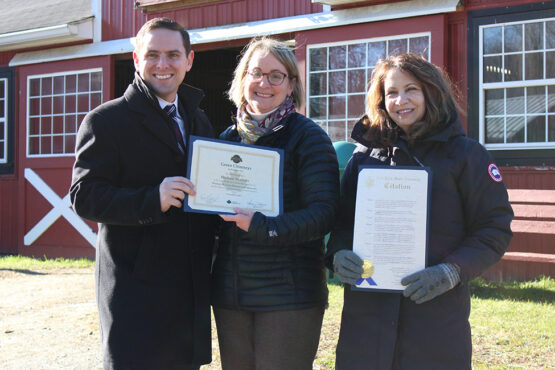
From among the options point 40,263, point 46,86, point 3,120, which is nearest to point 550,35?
point 40,263

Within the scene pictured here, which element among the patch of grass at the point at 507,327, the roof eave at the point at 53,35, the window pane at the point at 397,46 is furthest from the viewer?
the roof eave at the point at 53,35

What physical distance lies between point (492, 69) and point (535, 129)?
3.13ft

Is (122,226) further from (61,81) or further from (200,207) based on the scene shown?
(61,81)

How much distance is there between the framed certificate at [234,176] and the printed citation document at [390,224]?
378 millimetres

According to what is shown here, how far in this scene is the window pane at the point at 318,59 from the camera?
28.0 feet

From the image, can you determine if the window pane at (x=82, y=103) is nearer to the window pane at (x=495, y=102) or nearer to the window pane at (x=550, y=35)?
the window pane at (x=495, y=102)

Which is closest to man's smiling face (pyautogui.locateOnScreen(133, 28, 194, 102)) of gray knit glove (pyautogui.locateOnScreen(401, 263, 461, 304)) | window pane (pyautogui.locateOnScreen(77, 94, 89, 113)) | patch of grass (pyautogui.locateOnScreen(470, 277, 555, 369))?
gray knit glove (pyautogui.locateOnScreen(401, 263, 461, 304))

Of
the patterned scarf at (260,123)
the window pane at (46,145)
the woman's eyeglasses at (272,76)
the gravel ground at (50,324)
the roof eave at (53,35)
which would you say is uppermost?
the roof eave at (53,35)

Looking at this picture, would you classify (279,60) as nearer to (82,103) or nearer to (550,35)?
(550,35)

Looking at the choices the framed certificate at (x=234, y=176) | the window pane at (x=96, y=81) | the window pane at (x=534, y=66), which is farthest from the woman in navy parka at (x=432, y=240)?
the window pane at (x=96, y=81)

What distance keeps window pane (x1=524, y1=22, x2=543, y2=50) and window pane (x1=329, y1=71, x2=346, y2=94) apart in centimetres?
247

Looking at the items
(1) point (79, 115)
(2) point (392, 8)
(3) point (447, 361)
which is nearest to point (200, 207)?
(3) point (447, 361)

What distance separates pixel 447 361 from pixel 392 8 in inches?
254

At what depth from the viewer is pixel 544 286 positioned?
21.7 ft
